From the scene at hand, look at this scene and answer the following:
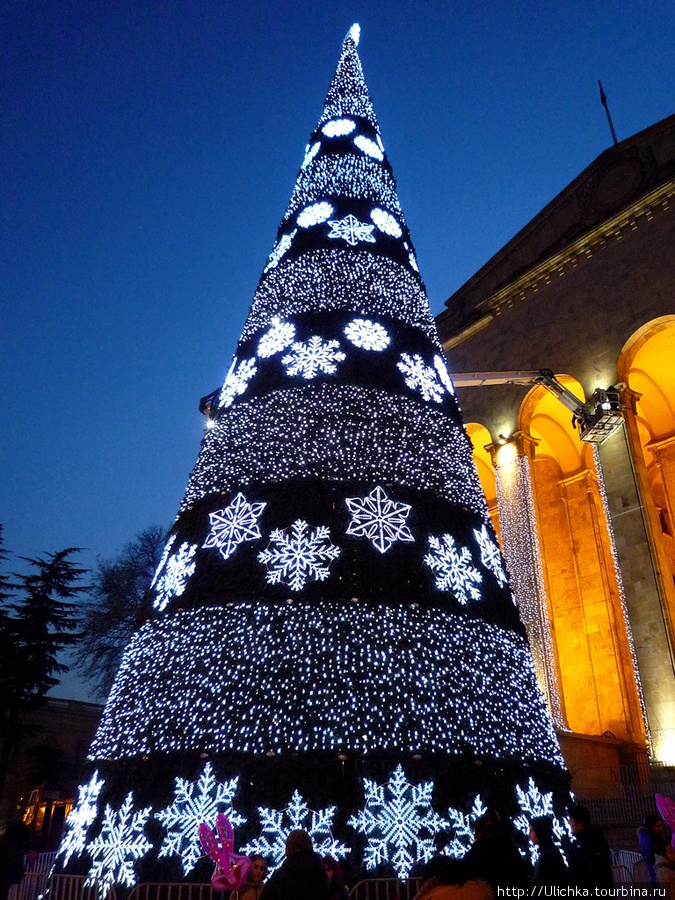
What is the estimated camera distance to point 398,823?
14.5 feet

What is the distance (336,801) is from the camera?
14.5ft

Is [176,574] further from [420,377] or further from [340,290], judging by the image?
[340,290]

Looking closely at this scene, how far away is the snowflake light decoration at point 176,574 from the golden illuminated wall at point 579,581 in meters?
13.6

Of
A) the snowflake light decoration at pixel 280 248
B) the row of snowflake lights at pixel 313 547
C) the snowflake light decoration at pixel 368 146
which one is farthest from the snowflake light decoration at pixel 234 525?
the snowflake light decoration at pixel 368 146

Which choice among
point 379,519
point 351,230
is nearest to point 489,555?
point 379,519

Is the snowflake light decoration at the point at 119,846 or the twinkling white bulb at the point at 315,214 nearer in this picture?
the snowflake light decoration at the point at 119,846

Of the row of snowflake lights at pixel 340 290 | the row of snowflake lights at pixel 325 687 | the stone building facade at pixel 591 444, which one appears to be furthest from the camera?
the stone building facade at pixel 591 444

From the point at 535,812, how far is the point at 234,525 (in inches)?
131

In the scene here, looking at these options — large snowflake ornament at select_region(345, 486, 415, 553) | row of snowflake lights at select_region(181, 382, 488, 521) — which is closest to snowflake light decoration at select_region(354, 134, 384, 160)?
row of snowflake lights at select_region(181, 382, 488, 521)

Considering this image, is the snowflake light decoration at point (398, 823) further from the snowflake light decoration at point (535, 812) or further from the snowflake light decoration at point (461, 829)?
the snowflake light decoration at point (535, 812)

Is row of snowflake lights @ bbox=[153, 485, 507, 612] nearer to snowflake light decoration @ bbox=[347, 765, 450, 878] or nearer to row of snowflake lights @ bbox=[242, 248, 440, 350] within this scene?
snowflake light decoration @ bbox=[347, 765, 450, 878]

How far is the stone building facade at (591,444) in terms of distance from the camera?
15.1 metres

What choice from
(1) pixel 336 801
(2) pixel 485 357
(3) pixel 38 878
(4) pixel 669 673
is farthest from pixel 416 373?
(2) pixel 485 357

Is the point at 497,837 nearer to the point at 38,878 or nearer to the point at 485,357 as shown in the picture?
the point at 38,878
